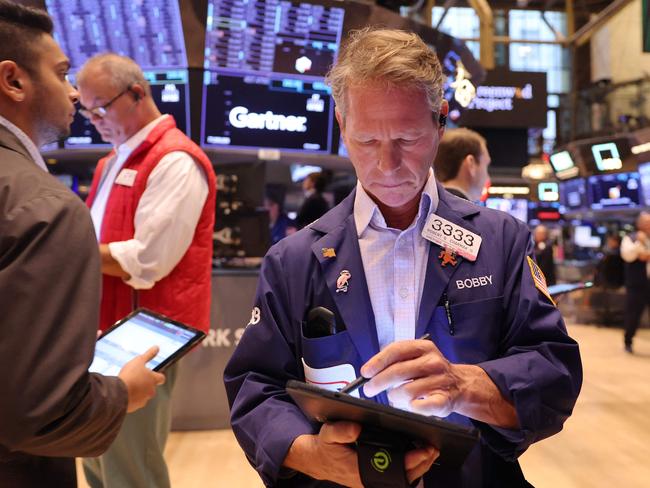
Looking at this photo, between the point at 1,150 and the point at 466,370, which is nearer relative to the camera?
the point at 466,370

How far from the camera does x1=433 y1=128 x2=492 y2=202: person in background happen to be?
10.7 feet

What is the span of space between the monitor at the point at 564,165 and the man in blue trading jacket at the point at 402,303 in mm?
9153

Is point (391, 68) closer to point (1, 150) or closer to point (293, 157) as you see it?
point (1, 150)

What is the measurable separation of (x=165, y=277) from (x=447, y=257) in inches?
57.6

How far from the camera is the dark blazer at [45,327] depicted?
104cm

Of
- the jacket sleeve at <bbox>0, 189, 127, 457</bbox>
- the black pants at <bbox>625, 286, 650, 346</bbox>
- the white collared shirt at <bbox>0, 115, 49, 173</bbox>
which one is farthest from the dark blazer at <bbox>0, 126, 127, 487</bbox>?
the black pants at <bbox>625, 286, 650, 346</bbox>

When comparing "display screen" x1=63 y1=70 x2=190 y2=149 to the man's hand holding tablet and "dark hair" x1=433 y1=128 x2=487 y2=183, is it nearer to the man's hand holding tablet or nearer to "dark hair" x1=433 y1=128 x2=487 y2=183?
"dark hair" x1=433 y1=128 x2=487 y2=183

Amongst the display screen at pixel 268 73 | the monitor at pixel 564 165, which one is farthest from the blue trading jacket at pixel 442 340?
the monitor at pixel 564 165

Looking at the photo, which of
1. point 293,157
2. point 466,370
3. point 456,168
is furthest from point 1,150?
point 293,157

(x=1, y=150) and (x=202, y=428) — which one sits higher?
(x=1, y=150)

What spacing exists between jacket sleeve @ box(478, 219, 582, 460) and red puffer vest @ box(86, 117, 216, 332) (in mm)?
1519

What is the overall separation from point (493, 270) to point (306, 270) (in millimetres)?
373

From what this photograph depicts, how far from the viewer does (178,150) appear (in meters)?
2.40

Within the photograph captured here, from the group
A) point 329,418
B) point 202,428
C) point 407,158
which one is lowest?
point 202,428
